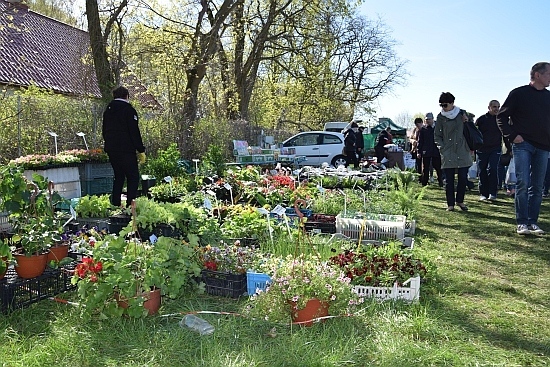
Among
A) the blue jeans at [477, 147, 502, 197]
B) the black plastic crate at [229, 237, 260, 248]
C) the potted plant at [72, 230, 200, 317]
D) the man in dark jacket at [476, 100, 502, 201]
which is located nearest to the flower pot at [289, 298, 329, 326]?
the potted plant at [72, 230, 200, 317]

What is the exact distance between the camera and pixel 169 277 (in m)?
3.51

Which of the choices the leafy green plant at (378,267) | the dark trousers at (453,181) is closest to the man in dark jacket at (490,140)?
the dark trousers at (453,181)

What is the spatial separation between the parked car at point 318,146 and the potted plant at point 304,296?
15367mm

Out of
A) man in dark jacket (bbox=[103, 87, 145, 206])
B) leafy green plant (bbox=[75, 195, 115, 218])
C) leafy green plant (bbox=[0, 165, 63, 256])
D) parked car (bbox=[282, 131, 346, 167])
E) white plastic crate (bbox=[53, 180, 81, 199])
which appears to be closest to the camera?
leafy green plant (bbox=[0, 165, 63, 256])

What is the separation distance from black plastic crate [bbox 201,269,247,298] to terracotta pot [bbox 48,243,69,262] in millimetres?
1135

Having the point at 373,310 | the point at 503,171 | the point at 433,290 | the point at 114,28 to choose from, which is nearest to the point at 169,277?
the point at 373,310

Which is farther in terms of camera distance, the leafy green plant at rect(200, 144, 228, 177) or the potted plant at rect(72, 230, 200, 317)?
the leafy green plant at rect(200, 144, 228, 177)

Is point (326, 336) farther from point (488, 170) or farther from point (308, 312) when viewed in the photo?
point (488, 170)

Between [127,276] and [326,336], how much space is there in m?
1.22

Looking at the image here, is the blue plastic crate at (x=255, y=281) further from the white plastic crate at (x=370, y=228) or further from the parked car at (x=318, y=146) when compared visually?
the parked car at (x=318, y=146)

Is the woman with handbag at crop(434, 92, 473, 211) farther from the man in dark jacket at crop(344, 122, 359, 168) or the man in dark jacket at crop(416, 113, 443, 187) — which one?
the man in dark jacket at crop(344, 122, 359, 168)

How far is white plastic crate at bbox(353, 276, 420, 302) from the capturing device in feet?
11.8

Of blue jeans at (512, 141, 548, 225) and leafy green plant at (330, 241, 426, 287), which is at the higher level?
blue jeans at (512, 141, 548, 225)

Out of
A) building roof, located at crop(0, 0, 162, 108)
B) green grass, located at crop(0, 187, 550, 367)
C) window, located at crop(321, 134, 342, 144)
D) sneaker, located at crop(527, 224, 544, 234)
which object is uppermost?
building roof, located at crop(0, 0, 162, 108)
